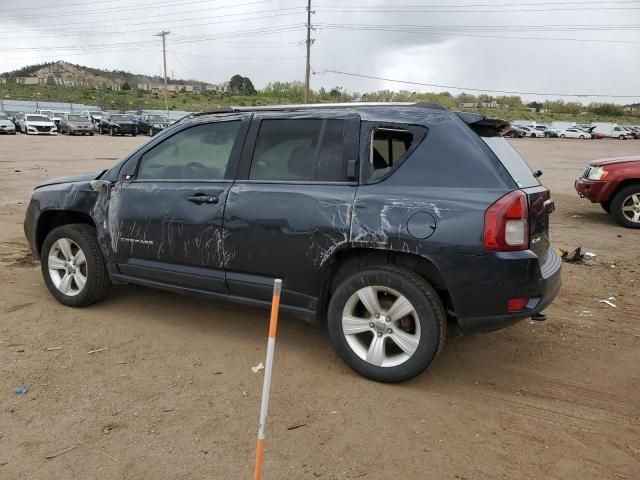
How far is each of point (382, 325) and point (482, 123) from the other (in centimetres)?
150

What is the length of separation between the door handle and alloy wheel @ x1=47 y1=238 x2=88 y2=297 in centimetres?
136

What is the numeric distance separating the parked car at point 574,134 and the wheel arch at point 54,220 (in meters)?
71.1

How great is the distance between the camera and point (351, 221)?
342 centimetres

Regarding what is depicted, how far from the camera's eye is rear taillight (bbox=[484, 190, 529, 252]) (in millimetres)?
3119

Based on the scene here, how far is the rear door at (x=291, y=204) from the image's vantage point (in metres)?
3.53

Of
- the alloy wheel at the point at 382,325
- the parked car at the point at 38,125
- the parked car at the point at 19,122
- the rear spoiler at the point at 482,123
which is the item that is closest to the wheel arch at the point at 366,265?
the alloy wheel at the point at 382,325

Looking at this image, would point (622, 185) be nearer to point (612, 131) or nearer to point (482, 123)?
point (482, 123)

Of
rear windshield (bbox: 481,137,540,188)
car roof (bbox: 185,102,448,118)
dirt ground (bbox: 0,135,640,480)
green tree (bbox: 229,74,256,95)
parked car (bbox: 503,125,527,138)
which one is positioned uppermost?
green tree (bbox: 229,74,256,95)

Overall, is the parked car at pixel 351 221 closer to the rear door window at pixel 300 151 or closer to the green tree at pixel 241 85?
the rear door window at pixel 300 151

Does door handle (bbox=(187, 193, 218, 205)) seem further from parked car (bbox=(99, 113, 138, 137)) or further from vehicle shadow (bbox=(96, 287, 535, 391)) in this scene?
parked car (bbox=(99, 113, 138, 137))

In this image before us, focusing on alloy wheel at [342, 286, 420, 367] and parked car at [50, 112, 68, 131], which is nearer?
alloy wheel at [342, 286, 420, 367]

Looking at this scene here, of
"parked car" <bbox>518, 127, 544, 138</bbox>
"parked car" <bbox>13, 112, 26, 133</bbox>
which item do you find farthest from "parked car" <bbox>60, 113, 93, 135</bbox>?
"parked car" <bbox>518, 127, 544, 138</bbox>

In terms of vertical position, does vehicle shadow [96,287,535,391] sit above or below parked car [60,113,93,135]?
below

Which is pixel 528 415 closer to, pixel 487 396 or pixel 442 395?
pixel 487 396
